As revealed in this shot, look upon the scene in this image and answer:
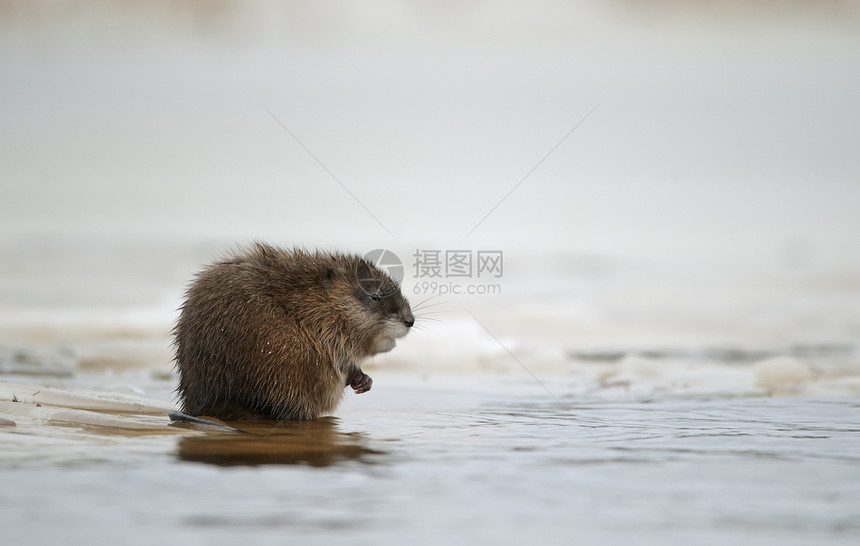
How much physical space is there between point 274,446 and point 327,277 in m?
2.21

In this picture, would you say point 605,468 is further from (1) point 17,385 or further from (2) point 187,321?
(1) point 17,385

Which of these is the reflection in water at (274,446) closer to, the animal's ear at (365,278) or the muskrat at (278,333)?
the muskrat at (278,333)

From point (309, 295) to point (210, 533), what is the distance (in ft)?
12.6

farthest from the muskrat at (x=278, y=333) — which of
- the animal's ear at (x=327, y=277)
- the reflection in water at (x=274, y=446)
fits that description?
the reflection in water at (x=274, y=446)

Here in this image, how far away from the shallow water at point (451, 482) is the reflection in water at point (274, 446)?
0.02 metres

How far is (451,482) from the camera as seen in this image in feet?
14.8

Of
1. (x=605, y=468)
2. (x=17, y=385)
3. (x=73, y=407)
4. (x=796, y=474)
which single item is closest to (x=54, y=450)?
(x=73, y=407)

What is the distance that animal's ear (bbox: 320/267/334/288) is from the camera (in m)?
7.43

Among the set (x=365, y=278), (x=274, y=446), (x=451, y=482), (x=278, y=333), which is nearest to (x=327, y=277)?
(x=365, y=278)

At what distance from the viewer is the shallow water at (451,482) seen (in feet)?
12.0

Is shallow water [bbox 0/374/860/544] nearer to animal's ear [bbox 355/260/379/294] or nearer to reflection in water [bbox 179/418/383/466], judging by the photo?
reflection in water [bbox 179/418/383/466]

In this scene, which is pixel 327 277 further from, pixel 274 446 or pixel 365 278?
pixel 274 446

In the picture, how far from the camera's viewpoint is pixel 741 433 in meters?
6.25

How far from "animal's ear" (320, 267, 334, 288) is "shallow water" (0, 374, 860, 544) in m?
1.16
